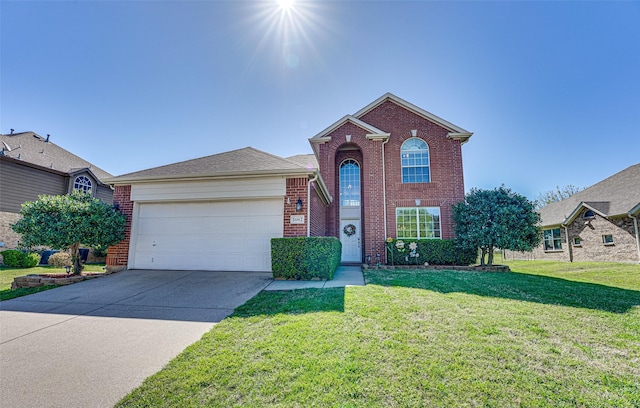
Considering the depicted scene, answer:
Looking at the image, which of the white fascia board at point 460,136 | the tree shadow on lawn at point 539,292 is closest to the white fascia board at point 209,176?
the tree shadow on lawn at point 539,292

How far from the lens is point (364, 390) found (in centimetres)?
208

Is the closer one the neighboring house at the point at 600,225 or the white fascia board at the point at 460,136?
the white fascia board at the point at 460,136

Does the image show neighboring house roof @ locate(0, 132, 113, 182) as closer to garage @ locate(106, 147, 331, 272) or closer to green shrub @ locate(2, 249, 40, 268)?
green shrub @ locate(2, 249, 40, 268)

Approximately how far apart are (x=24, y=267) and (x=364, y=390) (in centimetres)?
1477

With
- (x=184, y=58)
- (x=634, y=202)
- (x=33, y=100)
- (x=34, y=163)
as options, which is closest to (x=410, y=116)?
(x=184, y=58)

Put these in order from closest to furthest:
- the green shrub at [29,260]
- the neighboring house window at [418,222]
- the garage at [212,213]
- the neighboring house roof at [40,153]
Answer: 1. the garage at [212,213]
2. the green shrub at [29,260]
3. the neighboring house window at [418,222]
4. the neighboring house roof at [40,153]

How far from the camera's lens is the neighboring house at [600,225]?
12828 mm

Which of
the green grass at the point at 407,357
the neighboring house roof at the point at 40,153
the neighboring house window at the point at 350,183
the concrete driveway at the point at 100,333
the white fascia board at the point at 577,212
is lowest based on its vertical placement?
the concrete driveway at the point at 100,333

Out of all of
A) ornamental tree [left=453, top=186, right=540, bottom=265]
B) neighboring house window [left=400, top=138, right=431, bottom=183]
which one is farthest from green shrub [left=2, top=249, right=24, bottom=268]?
ornamental tree [left=453, top=186, right=540, bottom=265]

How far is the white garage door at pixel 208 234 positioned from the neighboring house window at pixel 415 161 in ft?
24.6

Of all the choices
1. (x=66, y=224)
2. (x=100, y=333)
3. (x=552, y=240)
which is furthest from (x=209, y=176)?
(x=552, y=240)

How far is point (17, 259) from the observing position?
34.0 feet

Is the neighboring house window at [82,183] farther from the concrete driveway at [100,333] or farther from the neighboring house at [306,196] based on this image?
the concrete driveway at [100,333]

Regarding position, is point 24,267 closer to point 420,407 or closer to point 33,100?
point 33,100
